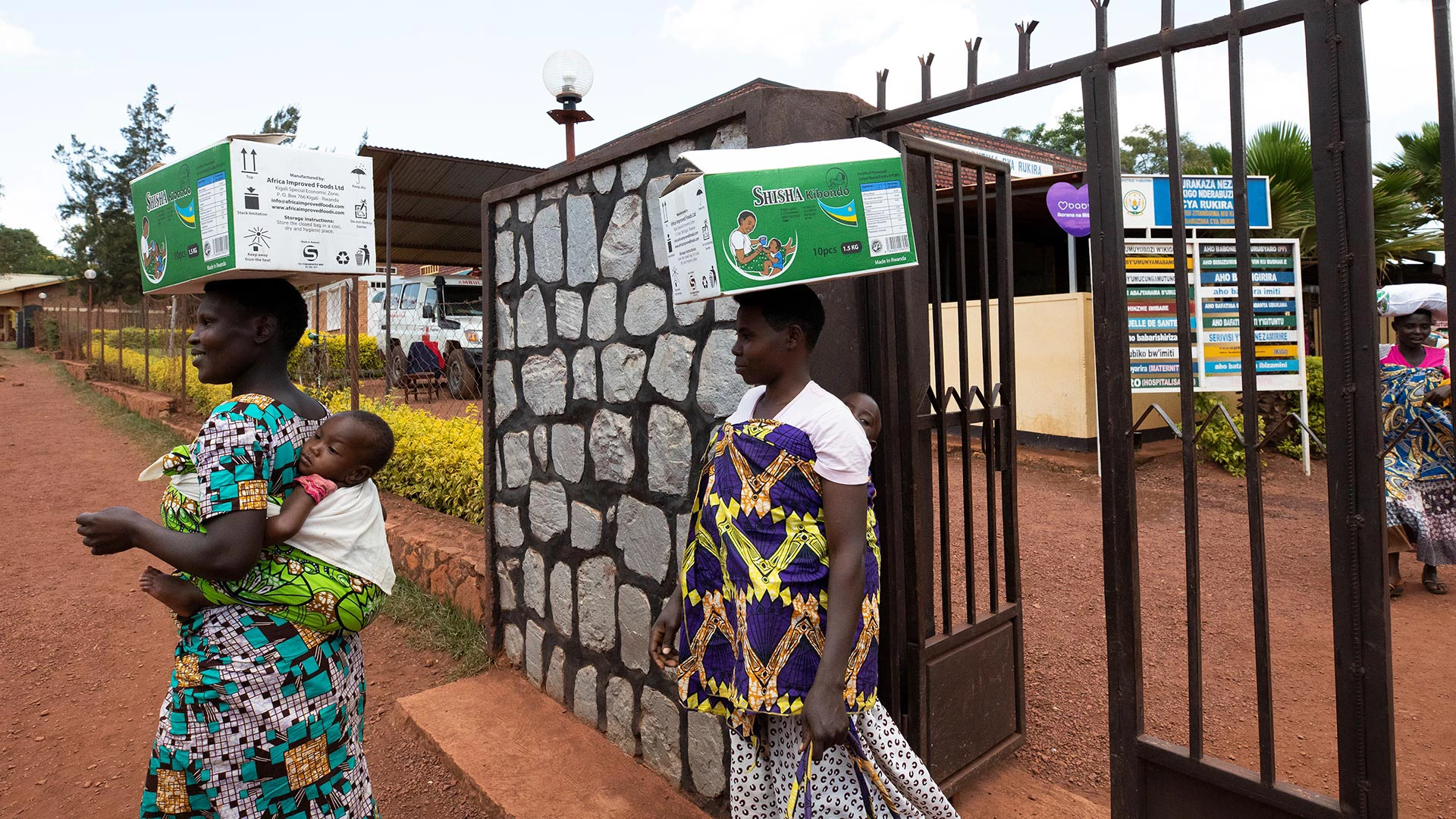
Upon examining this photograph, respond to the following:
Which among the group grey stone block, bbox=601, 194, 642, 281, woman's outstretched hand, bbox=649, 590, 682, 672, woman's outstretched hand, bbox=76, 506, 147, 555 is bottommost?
woman's outstretched hand, bbox=649, 590, 682, 672

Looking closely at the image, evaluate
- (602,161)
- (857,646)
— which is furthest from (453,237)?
(857,646)

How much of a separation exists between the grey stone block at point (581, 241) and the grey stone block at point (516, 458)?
74cm

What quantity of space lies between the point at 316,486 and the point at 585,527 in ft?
4.74

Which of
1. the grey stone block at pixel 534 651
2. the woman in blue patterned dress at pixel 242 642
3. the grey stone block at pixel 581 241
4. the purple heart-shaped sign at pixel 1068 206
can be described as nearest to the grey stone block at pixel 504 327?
the grey stone block at pixel 581 241

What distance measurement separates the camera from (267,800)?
177 cm

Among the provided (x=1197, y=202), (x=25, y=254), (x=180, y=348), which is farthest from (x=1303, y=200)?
(x=25, y=254)

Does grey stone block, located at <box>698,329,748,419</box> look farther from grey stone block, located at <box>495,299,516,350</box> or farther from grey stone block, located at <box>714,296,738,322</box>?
grey stone block, located at <box>495,299,516,350</box>

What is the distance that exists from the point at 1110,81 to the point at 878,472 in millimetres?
1098

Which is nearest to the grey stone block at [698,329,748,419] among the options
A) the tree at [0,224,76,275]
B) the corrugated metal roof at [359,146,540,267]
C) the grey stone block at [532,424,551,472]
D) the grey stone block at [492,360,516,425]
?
the grey stone block at [532,424,551,472]

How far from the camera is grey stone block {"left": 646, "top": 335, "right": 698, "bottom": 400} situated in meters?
2.61

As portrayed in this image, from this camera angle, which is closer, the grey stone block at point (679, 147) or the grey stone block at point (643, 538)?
the grey stone block at point (679, 147)

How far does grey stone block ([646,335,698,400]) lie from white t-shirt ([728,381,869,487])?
0.91m

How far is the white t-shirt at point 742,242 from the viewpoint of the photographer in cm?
161

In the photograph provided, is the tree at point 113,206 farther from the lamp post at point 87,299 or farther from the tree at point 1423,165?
the tree at point 1423,165
